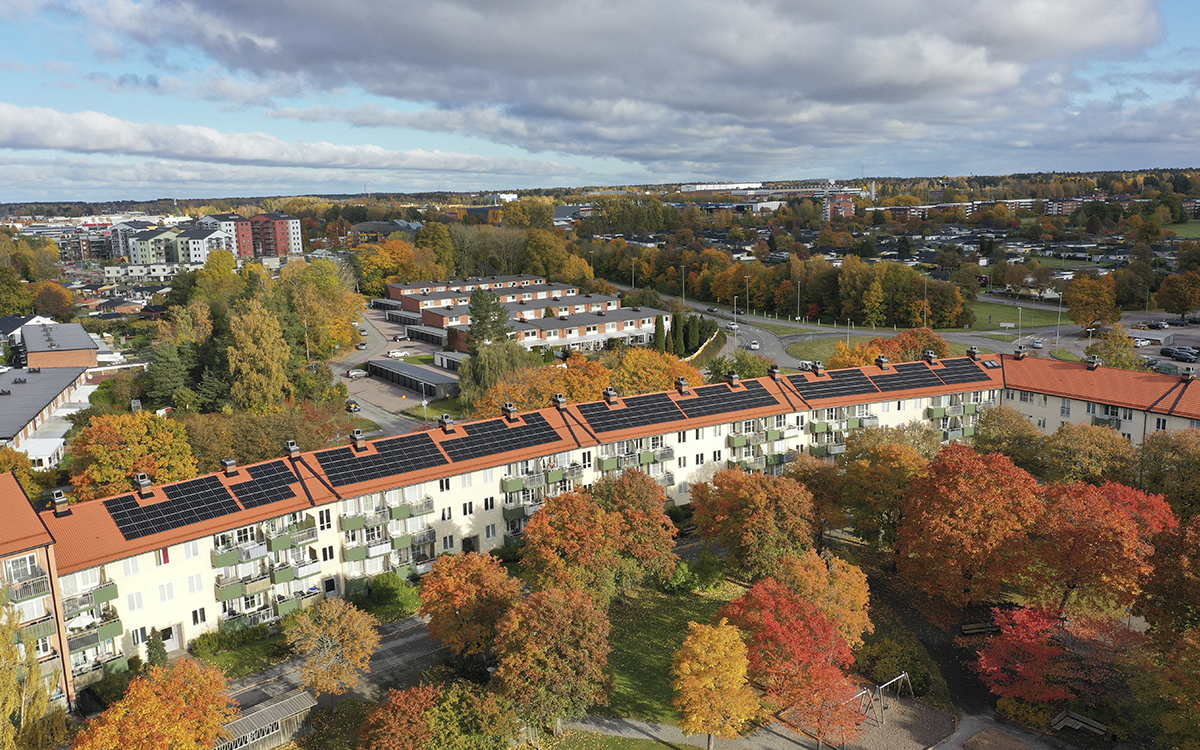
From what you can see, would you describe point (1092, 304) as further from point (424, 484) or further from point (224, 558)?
point (224, 558)

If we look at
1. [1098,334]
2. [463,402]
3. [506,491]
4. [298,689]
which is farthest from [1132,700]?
[1098,334]

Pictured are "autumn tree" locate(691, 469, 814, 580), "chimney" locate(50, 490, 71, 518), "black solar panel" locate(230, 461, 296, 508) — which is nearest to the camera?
"chimney" locate(50, 490, 71, 518)

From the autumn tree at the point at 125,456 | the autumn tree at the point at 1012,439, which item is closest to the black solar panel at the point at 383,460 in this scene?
the autumn tree at the point at 125,456

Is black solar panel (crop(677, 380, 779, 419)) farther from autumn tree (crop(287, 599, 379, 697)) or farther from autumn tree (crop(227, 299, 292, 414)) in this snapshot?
autumn tree (crop(227, 299, 292, 414))

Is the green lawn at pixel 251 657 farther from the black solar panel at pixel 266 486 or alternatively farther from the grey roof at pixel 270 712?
the black solar panel at pixel 266 486

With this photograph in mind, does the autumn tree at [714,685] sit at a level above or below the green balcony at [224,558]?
below

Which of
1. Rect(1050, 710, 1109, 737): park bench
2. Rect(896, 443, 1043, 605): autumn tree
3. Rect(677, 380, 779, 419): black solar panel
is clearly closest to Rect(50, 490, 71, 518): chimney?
Rect(677, 380, 779, 419): black solar panel
